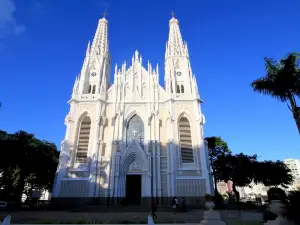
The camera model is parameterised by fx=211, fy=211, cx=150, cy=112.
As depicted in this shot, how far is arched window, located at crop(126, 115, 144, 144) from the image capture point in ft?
86.0

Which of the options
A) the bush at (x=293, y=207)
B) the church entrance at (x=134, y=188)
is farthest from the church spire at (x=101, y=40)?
the bush at (x=293, y=207)

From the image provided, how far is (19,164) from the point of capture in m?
23.8

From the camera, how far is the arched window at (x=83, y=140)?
24766 millimetres

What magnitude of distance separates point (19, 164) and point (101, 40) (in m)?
21.6

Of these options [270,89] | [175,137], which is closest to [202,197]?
[175,137]

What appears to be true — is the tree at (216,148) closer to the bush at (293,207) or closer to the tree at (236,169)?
the tree at (236,169)

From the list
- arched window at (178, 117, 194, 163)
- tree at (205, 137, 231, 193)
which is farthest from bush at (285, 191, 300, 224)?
tree at (205, 137, 231, 193)

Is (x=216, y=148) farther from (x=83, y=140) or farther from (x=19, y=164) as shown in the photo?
(x=19, y=164)

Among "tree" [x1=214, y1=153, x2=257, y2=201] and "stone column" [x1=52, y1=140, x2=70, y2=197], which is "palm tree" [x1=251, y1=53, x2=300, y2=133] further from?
"stone column" [x1=52, y1=140, x2=70, y2=197]

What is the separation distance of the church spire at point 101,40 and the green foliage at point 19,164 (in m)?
15.7

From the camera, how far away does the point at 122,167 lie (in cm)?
2427

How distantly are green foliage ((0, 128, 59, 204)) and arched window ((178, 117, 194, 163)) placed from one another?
1753 cm

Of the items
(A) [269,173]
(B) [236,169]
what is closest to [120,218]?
(B) [236,169]

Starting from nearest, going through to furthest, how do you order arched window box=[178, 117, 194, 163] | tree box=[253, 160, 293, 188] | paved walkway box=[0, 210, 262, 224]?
paved walkway box=[0, 210, 262, 224] → arched window box=[178, 117, 194, 163] → tree box=[253, 160, 293, 188]
